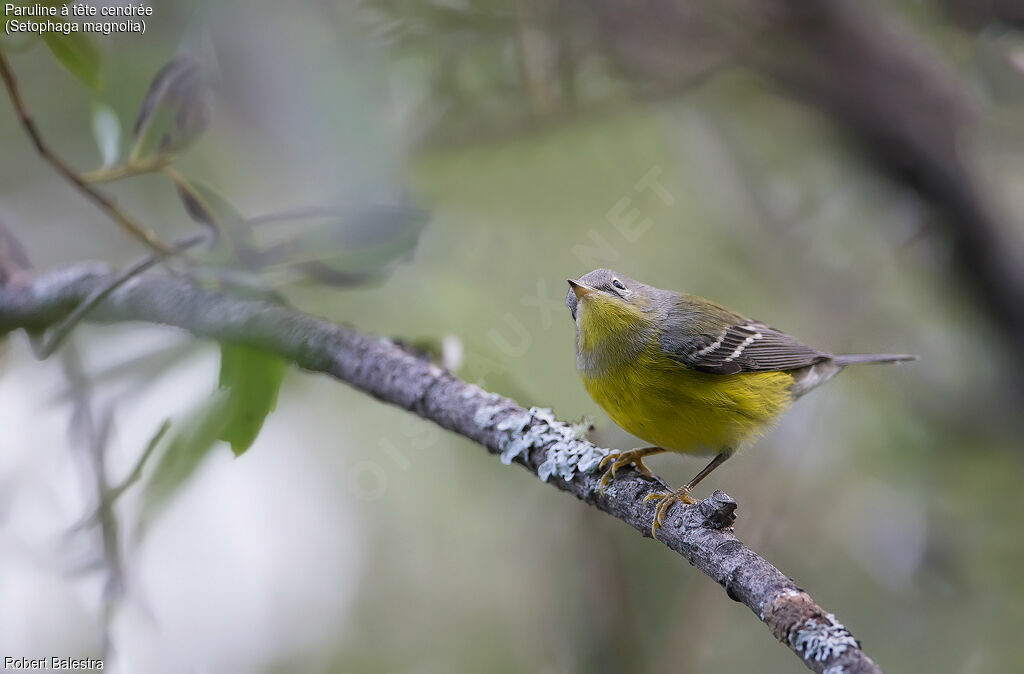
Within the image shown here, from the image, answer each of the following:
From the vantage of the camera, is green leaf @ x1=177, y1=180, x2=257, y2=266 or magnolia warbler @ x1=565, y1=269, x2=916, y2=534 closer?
green leaf @ x1=177, y1=180, x2=257, y2=266

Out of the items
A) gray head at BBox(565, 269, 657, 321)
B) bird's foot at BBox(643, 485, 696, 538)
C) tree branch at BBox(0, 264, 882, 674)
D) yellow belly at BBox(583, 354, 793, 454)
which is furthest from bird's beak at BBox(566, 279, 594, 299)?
bird's foot at BBox(643, 485, 696, 538)

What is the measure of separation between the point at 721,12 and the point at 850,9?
2.16 feet

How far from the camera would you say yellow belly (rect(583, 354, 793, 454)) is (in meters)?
2.82

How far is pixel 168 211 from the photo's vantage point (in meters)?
4.87

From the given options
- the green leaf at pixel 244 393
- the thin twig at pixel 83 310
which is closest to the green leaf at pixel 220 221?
the thin twig at pixel 83 310

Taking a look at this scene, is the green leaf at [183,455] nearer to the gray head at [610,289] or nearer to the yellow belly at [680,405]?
the gray head at [610,289]

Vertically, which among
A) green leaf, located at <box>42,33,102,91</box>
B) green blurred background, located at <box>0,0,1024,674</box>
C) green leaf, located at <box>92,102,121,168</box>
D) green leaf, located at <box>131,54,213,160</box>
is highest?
green leaf, located at <box>42,33,102,91</box>

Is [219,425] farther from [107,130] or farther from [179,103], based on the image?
[107,130]

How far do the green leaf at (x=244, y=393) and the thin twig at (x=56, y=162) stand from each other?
0.52 metres

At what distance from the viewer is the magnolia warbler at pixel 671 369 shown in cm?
283

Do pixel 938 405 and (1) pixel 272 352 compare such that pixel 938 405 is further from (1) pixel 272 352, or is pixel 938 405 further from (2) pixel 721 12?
(1) pixel 272 352

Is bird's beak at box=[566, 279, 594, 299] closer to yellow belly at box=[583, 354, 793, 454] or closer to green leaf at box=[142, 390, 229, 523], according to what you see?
yellow belly at box=[583, 354, 793, 454]

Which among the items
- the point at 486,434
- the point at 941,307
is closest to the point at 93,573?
the point at 486,434

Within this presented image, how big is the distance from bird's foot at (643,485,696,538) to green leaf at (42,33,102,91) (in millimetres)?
1897
